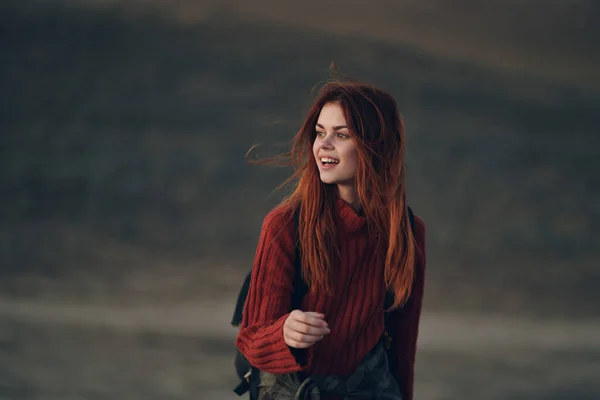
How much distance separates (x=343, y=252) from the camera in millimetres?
2053

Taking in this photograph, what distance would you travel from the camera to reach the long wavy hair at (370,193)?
2.02 metres

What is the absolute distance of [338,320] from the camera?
80.5 inches

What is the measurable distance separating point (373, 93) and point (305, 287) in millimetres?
443

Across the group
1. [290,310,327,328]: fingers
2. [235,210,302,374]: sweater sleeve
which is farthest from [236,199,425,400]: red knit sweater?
[290,310,327,328]: fingers

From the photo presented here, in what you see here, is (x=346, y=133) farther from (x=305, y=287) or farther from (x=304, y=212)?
(x=305, y=287)

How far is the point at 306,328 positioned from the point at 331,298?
19 centimetres

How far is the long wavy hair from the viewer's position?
2.02m

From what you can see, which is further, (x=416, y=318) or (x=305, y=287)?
(x=416, y=318)

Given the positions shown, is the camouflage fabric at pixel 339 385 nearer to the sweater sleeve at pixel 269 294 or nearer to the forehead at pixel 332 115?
the sweater sleeve at pixel 269 294

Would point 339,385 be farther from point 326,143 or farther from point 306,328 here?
point 326,143

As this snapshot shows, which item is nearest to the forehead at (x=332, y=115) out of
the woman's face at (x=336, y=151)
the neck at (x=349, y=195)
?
the woman's face at (x=336, y=151)

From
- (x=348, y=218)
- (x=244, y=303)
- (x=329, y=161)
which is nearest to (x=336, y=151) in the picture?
(x=329, y=161)

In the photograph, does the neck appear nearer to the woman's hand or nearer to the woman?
the woman

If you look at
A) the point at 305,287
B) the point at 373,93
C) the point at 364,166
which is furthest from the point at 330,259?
the point at 373,93
